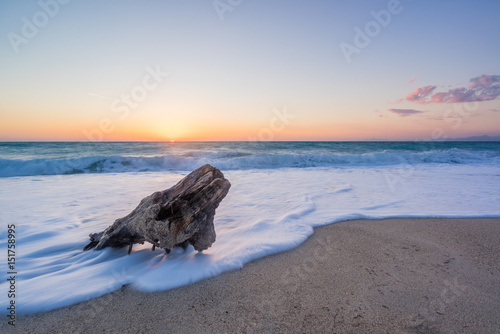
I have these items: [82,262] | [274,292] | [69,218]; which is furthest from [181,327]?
[69,218]

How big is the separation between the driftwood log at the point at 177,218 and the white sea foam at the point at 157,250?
18 centimetres

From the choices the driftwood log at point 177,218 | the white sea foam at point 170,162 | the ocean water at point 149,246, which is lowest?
the white sea foam at point 170,162

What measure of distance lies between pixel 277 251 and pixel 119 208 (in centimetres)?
385

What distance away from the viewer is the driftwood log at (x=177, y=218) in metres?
2.60

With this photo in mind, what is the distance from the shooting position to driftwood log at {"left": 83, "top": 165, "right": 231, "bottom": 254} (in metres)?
2.60

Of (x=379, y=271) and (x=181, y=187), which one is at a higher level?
(x=181, y=187)

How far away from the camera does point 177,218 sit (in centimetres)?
265

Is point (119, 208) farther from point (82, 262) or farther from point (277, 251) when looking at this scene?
point (277, 251)

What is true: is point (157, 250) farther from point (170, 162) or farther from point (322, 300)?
point (170, 162)

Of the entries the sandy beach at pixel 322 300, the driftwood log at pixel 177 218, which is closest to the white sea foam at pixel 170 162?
the driftwood log at pixel 177 218

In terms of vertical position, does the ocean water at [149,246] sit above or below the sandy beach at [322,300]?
below

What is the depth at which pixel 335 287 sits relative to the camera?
2281 mm

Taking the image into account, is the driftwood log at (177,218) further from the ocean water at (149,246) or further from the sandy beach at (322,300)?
the sandy beach at (322,300)

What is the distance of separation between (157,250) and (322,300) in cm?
195
